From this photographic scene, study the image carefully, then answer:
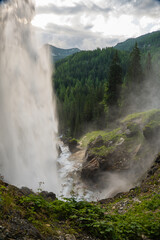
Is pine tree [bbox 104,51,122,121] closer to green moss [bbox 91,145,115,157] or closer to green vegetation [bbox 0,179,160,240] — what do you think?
green moss [bbox 91,145,115,157]

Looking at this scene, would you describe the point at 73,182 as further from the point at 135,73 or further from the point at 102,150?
the point at 135,73

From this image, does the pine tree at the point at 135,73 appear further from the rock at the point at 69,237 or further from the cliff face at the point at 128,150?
the rock at the point at 69,237

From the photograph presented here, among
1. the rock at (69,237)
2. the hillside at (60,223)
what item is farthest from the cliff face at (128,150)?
the rock at (69,237)

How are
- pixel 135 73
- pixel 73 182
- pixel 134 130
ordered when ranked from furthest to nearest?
1. pixel 135 73
2. pixel 134 130
3. pixel 73 182

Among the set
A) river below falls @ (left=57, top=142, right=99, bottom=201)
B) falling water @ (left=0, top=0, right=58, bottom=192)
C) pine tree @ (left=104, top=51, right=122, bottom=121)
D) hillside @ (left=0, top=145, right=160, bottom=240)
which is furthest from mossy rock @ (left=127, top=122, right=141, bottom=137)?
hillside @ (left=0, top=145, right=160, bottom=240)

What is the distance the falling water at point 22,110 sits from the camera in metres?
15.1

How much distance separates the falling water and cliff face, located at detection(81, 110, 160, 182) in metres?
5.03

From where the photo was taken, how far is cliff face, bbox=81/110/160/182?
16.8 m

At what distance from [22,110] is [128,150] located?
12.4 m

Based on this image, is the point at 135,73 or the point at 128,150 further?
the point at 135,73

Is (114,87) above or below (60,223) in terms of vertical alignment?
above

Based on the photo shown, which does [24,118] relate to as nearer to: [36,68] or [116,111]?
[36,68]

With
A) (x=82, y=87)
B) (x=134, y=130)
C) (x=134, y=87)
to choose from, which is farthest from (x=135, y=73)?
(x=82, y=87)

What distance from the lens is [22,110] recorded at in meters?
18.0
